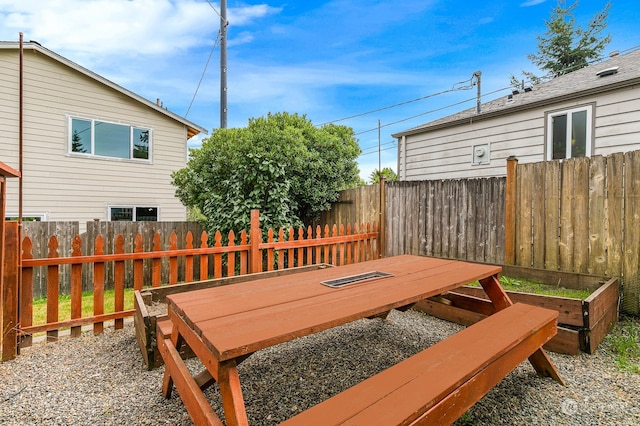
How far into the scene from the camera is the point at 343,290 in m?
2.04

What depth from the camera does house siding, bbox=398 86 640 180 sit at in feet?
19.0

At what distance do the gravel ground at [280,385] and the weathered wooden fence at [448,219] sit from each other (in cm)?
215

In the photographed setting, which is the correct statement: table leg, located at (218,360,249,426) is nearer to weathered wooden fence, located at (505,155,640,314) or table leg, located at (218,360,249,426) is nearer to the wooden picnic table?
the wooden picnic table

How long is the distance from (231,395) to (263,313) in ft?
1.40

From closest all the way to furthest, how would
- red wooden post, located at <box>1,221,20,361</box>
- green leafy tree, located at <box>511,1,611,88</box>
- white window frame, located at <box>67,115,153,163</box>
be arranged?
red wooden post, located at <box>1,221,20,361</box>
white window frame, located at <box>67,115,153,163</box>
green leafy tree, located at <box>511,1,611,88</box>

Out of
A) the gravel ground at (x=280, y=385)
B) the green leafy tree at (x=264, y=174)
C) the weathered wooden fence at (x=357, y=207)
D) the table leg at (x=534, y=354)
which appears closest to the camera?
the gravel ground at (x=280, y=385)

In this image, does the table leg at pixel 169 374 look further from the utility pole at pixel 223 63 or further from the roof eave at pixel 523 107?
the utility pole at pixel 223 63

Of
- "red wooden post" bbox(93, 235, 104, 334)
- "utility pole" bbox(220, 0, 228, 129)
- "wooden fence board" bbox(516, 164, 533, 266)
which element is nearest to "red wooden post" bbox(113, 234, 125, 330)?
"red wooden post" bbox(93, 235, 104, 334)

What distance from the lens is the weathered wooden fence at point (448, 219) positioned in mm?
4754

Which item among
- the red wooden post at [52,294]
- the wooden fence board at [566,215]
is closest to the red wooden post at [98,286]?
the red wooden post at [52,294]

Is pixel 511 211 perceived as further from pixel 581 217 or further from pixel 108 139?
pixel 108 139

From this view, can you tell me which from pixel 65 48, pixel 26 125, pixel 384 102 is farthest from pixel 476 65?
pixel 26 125

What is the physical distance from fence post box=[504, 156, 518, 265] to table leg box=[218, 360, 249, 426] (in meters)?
4.48

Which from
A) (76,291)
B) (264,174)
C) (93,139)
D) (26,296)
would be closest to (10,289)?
(26,296)
